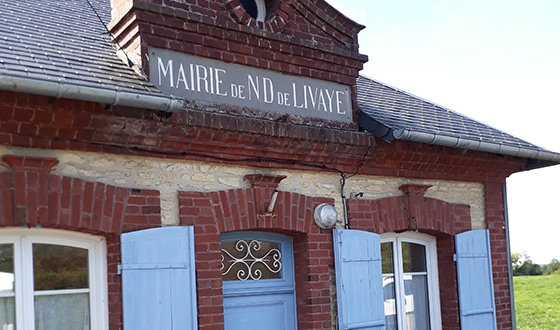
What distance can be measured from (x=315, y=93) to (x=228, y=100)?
1120mm

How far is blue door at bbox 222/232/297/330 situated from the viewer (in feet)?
21.2

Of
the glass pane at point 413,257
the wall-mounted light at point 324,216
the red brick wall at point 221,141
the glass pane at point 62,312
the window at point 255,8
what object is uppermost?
the window at point 255,8

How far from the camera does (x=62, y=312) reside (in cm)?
538

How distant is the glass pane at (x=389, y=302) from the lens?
7.70 metres

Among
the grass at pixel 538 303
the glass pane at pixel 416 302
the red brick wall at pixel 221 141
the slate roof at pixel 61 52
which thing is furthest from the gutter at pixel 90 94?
the grass at pixel 538 303

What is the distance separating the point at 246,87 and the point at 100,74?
1478mm

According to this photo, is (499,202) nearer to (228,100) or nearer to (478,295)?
(478,295)

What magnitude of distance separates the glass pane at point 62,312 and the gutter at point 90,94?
5.22 ft

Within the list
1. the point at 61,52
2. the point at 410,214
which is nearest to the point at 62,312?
the point at 61,52

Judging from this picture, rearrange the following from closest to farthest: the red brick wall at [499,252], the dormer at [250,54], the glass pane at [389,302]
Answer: the dormer at [250,54] < the glass pane at [389,302] < the red brick wall at [499,252]

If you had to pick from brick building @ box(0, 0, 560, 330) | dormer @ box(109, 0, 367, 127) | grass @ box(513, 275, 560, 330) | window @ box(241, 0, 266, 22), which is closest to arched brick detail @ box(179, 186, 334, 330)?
brick building @ box(0, 0, 560, 330)

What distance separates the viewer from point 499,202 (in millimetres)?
8758

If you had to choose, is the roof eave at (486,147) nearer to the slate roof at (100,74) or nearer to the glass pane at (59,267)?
the slate roof at (100,74)

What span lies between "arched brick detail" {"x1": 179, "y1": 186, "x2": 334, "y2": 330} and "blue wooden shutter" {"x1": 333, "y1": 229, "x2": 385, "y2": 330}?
123mm
